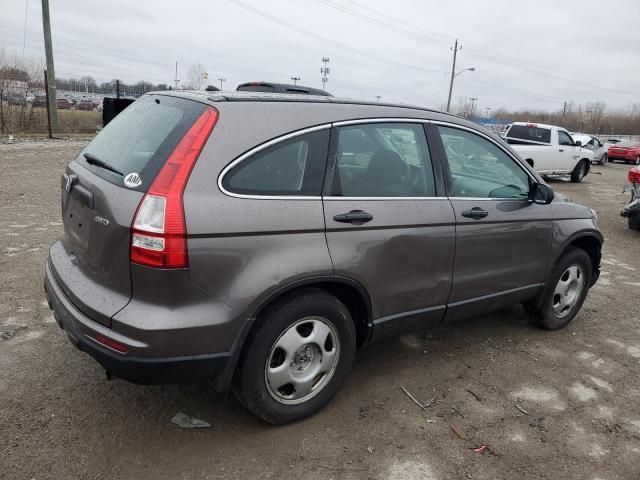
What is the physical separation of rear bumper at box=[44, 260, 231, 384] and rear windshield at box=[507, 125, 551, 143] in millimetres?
14804

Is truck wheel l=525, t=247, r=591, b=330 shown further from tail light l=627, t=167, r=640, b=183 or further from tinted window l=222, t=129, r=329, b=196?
tail light l=627, t=167, r=640, b=183

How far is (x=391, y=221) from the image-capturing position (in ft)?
9.93

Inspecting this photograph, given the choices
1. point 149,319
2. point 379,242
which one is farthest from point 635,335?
point 149,319

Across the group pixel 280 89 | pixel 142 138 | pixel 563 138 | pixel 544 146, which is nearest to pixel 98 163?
pixel 142 138

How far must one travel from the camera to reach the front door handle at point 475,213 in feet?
11.3

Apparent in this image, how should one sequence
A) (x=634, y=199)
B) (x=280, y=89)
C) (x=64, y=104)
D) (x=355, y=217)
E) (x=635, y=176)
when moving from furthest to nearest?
(x=64, y=104) < (x=634, y=199) < (x=635, y=176) < (x=280, y=89) < (x=355, y=217)

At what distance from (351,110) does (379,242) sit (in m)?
0.81

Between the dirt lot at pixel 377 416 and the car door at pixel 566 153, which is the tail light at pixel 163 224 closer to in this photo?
the dirt lot at pixel 377 416

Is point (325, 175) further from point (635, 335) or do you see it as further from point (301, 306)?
point (635, 335)

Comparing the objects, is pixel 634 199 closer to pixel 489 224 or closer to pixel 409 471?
pixel 489 224

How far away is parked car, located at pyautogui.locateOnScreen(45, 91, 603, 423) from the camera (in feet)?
7.75

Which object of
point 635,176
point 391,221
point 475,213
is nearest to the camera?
point 391,221

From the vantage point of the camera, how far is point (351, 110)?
3068 millimetres

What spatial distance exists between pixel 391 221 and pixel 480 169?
1.21 m
